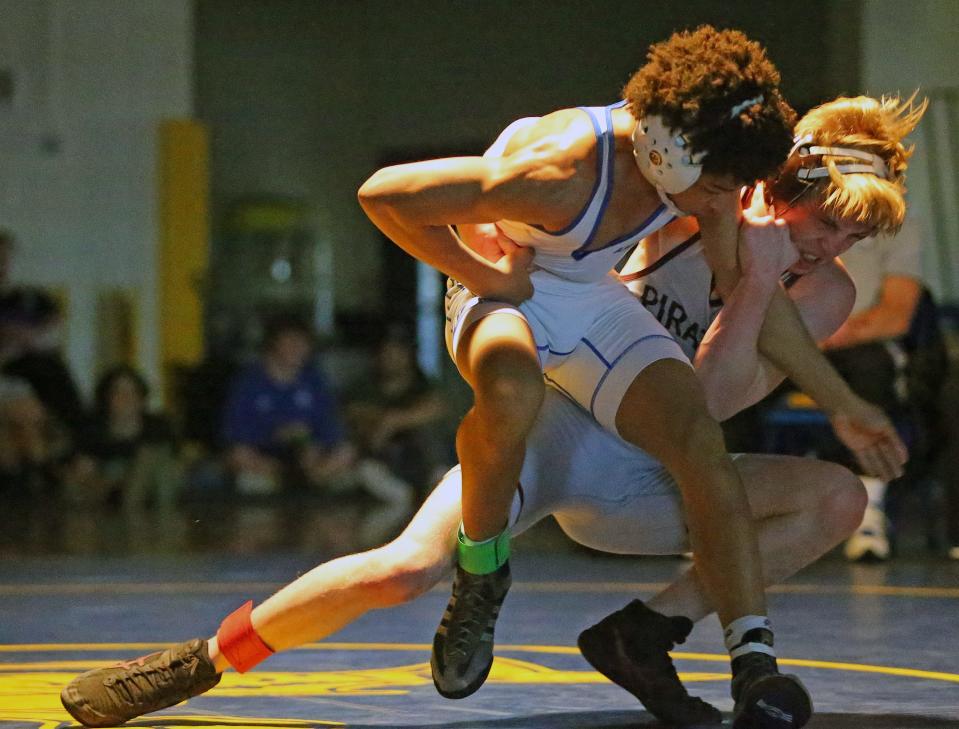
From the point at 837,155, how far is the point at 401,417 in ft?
20.6

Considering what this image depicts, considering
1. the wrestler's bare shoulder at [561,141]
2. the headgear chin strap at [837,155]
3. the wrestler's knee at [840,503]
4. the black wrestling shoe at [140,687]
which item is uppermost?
the wrestler's bare shoulder at [561,141]

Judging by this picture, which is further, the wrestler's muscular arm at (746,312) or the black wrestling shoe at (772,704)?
the wrestler's muscular arm at (746,312)

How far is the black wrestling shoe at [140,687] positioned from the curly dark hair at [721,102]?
1.12 meters

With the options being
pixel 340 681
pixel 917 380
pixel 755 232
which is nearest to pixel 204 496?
pixel 917 380

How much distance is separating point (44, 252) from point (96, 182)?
1.95ft

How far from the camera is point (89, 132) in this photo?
12133mm

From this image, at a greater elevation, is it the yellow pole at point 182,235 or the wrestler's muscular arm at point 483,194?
the wrestler's muscular arm at point 483,194

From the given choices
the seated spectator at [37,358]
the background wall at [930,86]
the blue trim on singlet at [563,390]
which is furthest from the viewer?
the background wall at [930,86]

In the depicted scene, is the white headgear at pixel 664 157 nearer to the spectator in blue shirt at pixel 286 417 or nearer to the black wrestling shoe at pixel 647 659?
the black wrestling shoe at pixel 647 659

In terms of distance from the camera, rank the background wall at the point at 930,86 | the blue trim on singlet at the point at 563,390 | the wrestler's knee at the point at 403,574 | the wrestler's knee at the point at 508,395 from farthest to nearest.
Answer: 1. the background wall at the point at 930,86
2. the blue trim on singlet at the point at 563,390
3. the wrestler's knee at the point at 403,574
4. the wrestler's knee at the point at 508,395

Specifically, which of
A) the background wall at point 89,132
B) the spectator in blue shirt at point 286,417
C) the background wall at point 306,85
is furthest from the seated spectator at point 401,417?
the background wall at point 89,132

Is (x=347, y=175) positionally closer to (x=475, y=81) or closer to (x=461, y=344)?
(x=475, y=81)

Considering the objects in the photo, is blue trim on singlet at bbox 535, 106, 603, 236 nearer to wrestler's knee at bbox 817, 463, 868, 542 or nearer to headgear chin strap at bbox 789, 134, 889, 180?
headgear chin strap at bbox 789, 134, 889, 180

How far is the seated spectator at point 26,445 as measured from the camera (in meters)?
9.45
